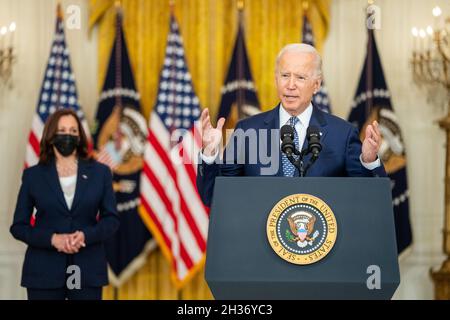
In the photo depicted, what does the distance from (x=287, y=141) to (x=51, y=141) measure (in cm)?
209

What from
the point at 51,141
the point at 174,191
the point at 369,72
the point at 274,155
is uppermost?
the point at 369,72

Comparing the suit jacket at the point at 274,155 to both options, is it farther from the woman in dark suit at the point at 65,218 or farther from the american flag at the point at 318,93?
the american flag at the point at 318,93

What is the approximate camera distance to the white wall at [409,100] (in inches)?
285

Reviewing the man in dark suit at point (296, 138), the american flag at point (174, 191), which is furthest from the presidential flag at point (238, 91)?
the man in dark suit at point (296, 138)

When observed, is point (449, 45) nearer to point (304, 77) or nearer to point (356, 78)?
point (356, 78)

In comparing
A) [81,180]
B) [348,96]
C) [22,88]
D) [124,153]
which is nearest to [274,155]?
[81,180]

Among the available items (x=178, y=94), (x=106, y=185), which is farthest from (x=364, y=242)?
(x=178, y=94)

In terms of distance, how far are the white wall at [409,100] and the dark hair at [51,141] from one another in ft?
10.1

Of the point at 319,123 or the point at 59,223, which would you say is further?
the point at 59,223

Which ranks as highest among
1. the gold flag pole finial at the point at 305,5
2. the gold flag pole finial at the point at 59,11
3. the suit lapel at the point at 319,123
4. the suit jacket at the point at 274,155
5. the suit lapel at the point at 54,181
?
the gold flag pole finial at the point at 305,5

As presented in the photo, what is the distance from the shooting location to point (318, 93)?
22.6ft

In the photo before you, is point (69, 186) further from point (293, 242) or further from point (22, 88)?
point (22, 88)

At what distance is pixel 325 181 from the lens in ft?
9.48

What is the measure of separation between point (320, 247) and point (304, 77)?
3.04 feet
